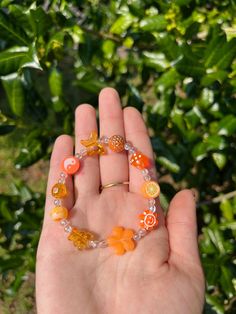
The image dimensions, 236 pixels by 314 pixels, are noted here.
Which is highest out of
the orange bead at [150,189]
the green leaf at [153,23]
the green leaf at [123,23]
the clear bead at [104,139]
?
the green leaf at [153,23]

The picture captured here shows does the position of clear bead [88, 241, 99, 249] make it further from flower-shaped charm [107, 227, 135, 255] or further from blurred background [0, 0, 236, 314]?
blurred background [0, 0, 236, 314]

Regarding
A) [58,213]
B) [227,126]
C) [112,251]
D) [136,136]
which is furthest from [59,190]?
[227,126]

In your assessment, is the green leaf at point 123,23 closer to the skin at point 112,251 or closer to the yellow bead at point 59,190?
the skin at point 112,251

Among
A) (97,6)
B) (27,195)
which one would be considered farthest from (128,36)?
(27,195)

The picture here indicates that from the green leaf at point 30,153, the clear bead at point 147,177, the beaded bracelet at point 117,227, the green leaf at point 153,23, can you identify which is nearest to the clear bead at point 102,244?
the beaded bracelet at point 117,227

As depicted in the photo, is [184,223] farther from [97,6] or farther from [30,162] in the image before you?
[97,6]

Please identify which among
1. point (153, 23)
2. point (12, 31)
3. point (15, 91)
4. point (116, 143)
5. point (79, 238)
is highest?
point (12, 31)

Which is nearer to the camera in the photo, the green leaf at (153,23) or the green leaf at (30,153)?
the green leaf at (153,23)

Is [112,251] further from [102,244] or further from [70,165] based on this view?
[70,165]
